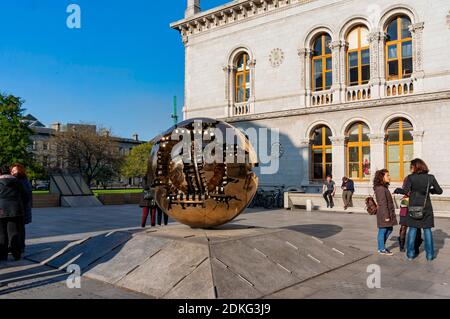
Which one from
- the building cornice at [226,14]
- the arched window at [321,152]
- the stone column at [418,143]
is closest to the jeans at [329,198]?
the arched window at [321,152]

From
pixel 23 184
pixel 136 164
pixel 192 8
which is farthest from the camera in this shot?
pixel 136 164

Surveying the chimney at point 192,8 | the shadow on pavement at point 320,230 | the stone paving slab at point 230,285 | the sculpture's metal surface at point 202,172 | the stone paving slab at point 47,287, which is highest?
the chimney at point 192,8

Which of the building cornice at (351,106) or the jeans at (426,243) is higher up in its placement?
the building cornice at (351,106)

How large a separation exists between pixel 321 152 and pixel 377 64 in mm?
5448

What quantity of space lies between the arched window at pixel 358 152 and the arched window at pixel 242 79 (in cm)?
757

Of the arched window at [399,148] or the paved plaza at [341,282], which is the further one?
the arched window at [399,148]

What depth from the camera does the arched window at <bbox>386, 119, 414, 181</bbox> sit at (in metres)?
19.0

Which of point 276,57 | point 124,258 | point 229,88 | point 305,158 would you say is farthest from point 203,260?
point 229,88

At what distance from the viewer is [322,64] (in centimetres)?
2230

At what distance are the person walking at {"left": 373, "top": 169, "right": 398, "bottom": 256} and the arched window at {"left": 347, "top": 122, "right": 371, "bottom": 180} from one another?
12831 mm

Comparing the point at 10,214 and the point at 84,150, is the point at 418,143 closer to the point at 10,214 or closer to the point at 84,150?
the point at 10,214

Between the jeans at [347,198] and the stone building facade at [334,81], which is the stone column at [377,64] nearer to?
the stone building facade at [334,81]

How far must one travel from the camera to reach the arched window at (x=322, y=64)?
72.5 ft

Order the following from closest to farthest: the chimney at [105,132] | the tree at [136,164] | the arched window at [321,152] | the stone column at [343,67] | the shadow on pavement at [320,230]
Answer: the shadow on pavement at [320,230], the stone column at [343,67], the arched window at [321,152], the chimney at [105,132], the tree at [136,164]
